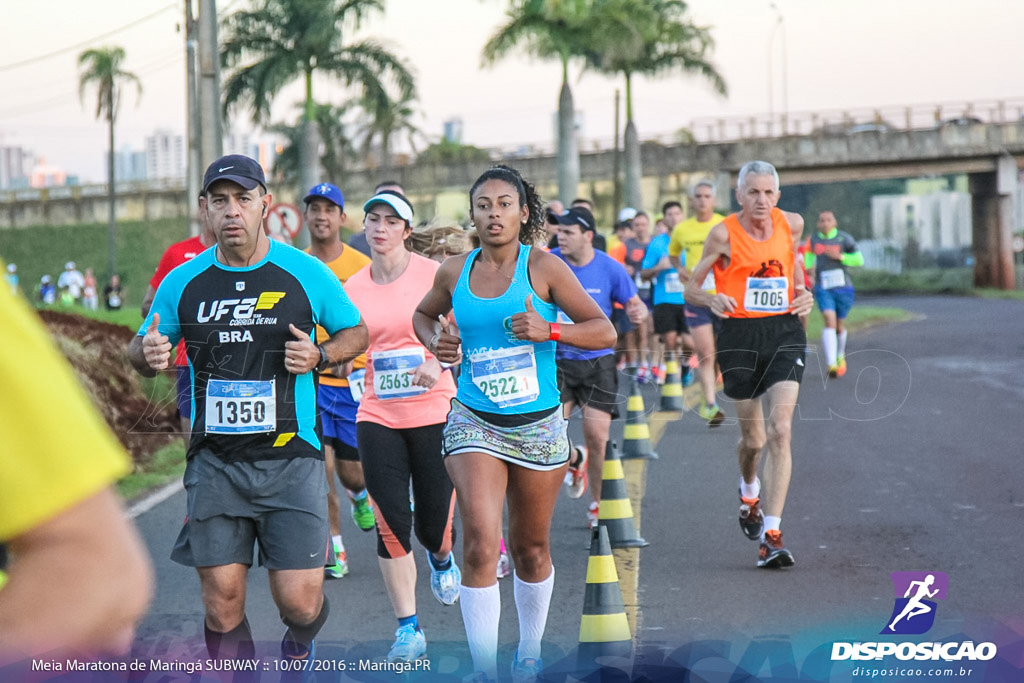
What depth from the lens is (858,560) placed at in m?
7.64

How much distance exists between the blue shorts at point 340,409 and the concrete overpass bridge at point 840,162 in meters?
49.5

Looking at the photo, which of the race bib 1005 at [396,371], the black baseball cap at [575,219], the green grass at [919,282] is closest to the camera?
the race bib 1005 at [396,371]

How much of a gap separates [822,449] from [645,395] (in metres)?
5.05

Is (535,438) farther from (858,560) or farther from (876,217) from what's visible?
(876,217)

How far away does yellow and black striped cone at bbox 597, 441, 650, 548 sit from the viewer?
8.16m

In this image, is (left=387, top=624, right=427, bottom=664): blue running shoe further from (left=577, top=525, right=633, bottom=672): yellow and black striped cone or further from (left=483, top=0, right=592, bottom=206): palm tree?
(left=483, top=0, right=592, bottom=206): palm tree

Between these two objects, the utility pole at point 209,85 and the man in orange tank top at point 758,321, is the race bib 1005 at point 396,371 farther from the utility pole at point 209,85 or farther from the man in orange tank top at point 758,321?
the utility pole at point 209,85

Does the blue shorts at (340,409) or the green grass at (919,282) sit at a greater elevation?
the green grass at (919,282)

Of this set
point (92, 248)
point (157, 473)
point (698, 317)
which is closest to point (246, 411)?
point (157, 473)

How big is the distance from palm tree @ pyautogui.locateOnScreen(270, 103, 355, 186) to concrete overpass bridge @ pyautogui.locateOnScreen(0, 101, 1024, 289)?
1.03 metres

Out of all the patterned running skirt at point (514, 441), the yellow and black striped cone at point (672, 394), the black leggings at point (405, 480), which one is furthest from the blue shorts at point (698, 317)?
the patterned running skirt at point (514, 441)

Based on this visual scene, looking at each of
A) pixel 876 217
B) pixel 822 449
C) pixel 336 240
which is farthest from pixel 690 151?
pixel 336 240

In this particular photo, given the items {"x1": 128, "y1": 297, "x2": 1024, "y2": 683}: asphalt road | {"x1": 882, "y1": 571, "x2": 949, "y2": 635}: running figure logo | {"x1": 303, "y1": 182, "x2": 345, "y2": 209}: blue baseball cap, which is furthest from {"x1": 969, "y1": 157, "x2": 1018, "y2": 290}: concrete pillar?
{"x1": 303, "y1": 182, "x2": 345, "y2": 209}: blue baseball cap

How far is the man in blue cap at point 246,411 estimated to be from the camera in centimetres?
505
